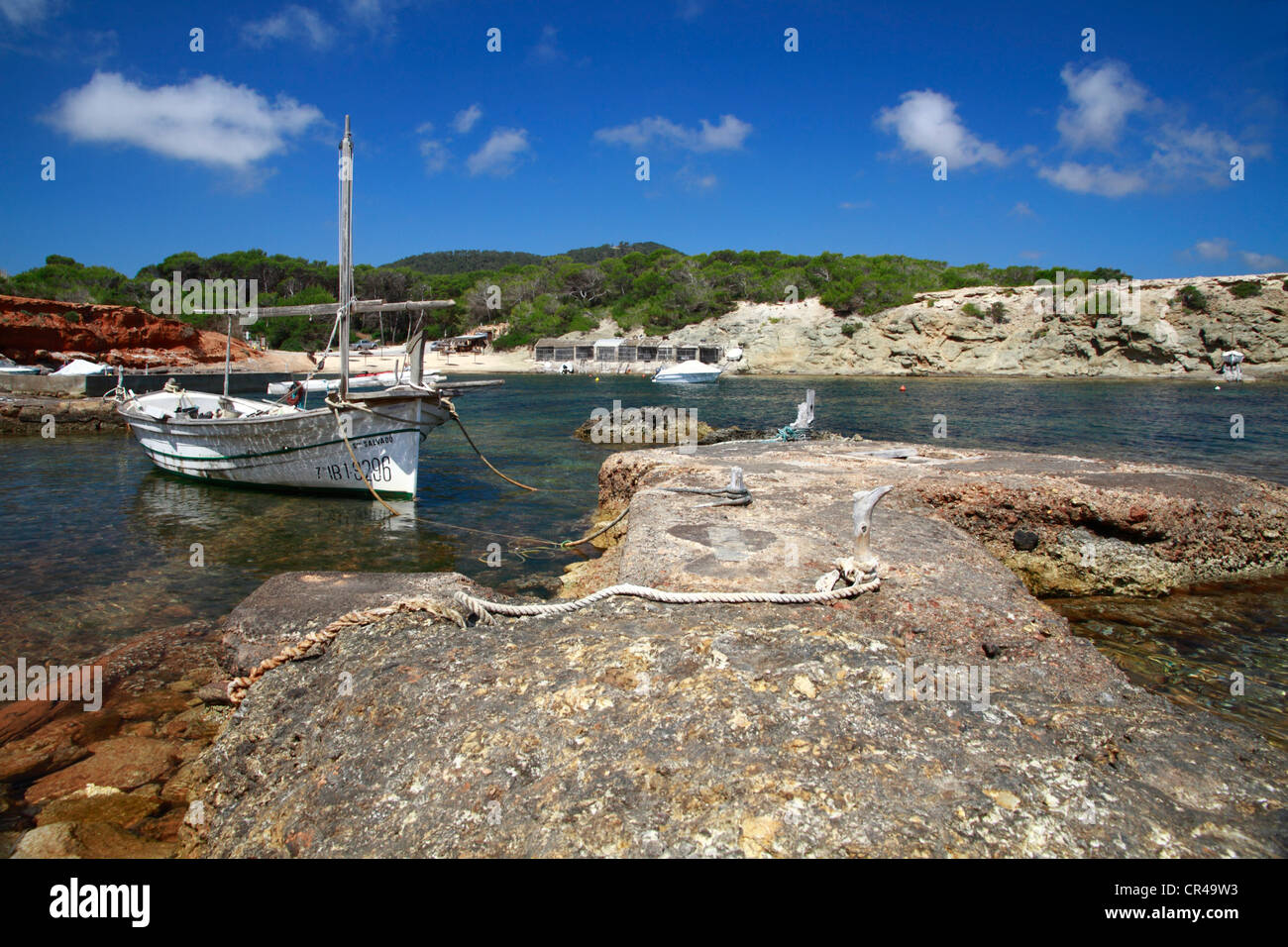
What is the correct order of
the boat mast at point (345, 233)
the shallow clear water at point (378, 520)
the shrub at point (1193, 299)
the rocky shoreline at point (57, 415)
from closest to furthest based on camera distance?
the shallow clear water at point (378, 520)
the boat mast at point (345, 233)
the rocky shoreline at point (57, 415)
the shrub at point (1193, 299)

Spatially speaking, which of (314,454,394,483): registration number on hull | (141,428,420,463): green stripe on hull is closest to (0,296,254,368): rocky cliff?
(141,428,420,463): green stripe on hull

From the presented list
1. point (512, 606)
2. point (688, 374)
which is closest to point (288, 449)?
point (512, 606)

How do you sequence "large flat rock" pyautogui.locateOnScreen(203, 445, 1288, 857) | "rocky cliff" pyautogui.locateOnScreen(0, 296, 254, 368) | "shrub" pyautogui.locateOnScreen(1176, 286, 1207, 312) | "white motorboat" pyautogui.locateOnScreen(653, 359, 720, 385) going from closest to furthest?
"large flat rock" pyautogui.locateOnScreen(203, 445, 1288, 857), "rocky cliff" pyautogui.locateOnScreen(0, 296, 254, 368), "white motorboat" pyautogui.locateOnScreen(653, 359, 720, 385), "shrub" pyautogui.locateOnScreen(1176, 286, 1207, 312)

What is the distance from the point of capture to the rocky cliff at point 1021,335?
49.5 m

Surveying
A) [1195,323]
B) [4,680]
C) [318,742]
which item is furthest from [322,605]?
[1195,323]

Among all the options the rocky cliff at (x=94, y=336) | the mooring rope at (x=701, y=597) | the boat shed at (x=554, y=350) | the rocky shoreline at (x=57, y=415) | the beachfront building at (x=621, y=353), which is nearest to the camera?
the mooring rope at (x=701, y=597)

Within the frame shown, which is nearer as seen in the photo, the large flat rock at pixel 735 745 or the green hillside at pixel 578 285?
the large flat rock at pixel 735 745

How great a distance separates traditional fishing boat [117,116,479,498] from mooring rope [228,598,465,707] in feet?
27.7

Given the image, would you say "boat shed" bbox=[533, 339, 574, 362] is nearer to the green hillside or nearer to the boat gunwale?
the green hillside

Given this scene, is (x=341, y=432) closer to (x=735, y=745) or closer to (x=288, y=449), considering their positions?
(x=288, y=449)

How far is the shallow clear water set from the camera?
21.7 feet

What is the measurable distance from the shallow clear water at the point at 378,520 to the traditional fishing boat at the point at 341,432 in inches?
19.9

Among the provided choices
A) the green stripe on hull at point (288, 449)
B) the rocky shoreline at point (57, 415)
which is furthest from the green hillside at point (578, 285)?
the green stripe on hull at point (288, 449)

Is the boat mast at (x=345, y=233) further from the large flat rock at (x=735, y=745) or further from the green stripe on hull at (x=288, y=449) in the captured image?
the large flat rock at (x=735, y=745)
